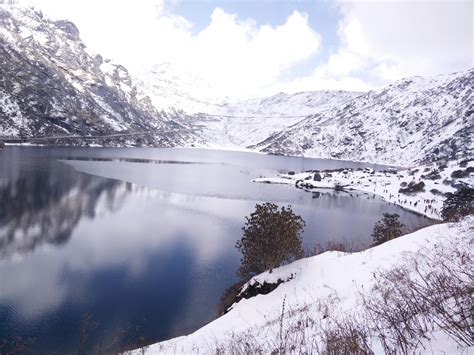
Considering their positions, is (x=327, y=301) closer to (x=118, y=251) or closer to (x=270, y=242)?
(x=270, y=242)

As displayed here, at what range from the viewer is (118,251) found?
116 feet

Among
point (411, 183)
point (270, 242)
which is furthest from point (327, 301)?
point (411, 183)

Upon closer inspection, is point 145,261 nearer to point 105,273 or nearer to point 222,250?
point 105,273

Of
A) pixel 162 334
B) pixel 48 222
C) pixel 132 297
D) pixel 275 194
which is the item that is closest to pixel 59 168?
pixel 48 222

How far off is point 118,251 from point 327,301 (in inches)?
1144

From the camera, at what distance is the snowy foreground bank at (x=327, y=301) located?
5613 mm

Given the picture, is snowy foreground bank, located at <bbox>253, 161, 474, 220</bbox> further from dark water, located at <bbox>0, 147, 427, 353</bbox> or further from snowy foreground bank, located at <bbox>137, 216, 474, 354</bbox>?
snowy foreground bank, located at <bbox>137, 216, 474, 354</bbox>

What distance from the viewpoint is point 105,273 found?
1191 inches

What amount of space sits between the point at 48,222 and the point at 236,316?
3458cm

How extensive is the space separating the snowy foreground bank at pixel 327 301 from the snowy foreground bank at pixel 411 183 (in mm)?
50605

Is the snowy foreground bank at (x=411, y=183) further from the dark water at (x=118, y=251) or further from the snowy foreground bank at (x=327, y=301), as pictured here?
the snowy foreground bank at (x=327, y=301)

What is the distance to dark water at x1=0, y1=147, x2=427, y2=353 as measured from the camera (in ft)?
74.8

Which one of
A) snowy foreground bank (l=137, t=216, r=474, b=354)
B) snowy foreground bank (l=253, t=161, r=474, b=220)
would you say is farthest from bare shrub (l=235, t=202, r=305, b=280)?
snowy foreground bank (l=253, t=161, r=474, b=220)

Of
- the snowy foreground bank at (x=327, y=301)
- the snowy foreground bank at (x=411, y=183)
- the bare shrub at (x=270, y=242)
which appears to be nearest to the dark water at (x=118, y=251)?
the bare shrub at (x=270, y=242)
